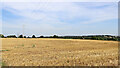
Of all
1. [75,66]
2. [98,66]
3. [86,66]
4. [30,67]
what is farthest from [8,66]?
[98,66]

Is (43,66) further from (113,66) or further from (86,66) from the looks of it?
(113,66)

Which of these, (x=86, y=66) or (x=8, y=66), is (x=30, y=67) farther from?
(x=86, y=66)

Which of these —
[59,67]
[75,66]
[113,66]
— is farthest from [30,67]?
[113,66]

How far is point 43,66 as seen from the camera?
23.5 ft

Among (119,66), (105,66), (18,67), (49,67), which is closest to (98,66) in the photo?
(105,66)

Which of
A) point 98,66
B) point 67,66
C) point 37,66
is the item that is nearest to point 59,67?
point 67,66

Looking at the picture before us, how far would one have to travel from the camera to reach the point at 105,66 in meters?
7.00

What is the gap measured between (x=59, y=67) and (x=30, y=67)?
144 cm

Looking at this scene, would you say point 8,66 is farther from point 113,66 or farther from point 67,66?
point 113,66

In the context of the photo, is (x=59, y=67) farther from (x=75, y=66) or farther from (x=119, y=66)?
(x=119, y=66)

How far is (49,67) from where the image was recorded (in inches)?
273

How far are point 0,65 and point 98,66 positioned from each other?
4.76 m

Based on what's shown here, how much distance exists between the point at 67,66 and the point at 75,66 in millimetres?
393

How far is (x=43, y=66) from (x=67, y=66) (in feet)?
3.96
